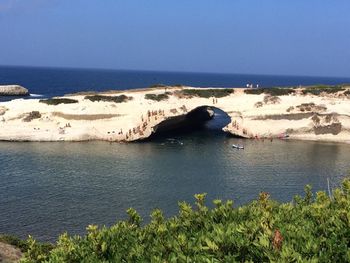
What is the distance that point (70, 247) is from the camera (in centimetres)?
1098

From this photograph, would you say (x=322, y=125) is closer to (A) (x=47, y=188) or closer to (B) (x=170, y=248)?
(A) (x=47, y=188)

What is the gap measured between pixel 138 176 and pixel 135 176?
0.34 m

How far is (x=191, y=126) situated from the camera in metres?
98.9

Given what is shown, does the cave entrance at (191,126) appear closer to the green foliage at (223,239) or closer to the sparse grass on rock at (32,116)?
the sparse grass on rock at (32,116)

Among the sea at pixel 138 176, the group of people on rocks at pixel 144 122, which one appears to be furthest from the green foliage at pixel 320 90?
the group of people on rocks at pixel 144 122

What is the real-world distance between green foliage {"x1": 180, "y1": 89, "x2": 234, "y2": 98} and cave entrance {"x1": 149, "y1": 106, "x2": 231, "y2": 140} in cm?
304

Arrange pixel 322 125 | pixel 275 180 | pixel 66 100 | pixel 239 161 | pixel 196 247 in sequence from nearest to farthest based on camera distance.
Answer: pixel 196 247, pixel 275 180, pixel 239 161, pixel 322 125, pixel 66 100

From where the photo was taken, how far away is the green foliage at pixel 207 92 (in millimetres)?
92188

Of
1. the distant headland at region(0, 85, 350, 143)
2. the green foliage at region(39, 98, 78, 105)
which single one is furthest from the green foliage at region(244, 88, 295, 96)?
the green foliage at region(39, 98, 78, 105)

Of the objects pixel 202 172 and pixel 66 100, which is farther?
pixel 66 100

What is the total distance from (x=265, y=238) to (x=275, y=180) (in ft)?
140

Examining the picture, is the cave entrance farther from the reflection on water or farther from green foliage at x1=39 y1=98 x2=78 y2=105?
green foliage at x1=39 y1=98 x2=78 y2=105

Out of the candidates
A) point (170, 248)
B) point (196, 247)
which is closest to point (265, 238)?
point (196, 247)

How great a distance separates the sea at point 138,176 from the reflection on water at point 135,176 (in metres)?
0.09
